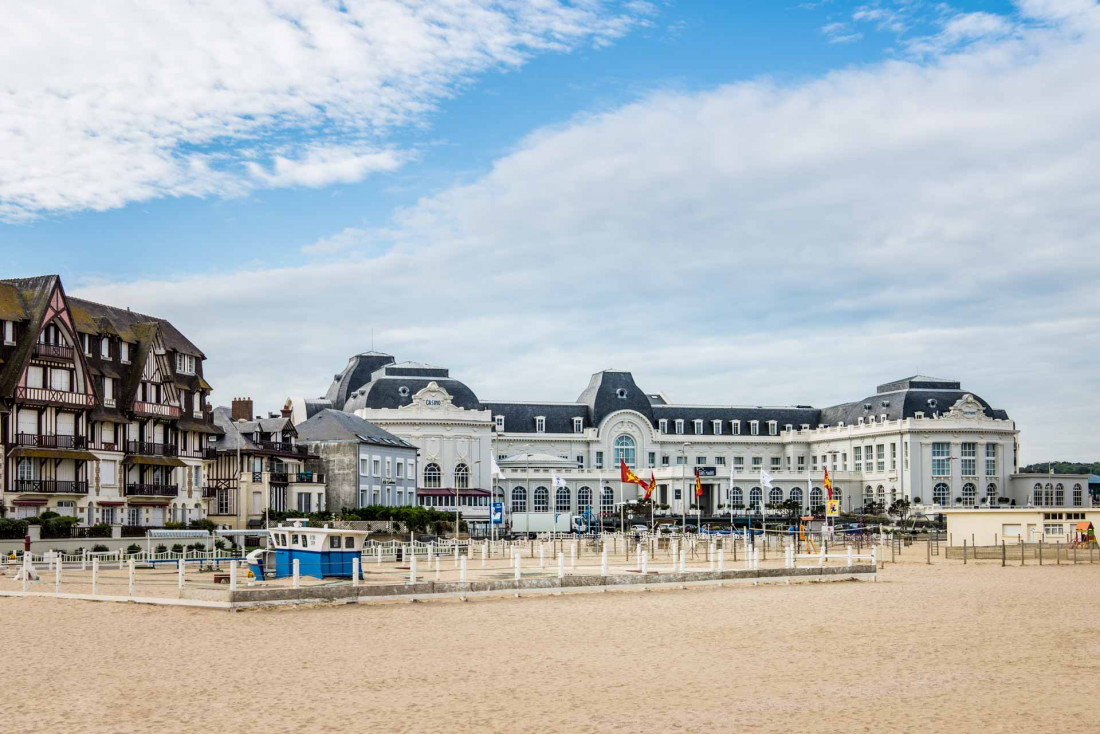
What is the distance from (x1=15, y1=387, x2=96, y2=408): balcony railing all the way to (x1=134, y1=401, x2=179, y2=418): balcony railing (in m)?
3.99

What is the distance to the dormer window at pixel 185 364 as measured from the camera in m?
70.2

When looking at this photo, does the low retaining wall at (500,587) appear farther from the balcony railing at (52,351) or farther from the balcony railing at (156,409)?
the balcony railing at (156,409)

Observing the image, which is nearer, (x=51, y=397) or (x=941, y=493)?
(x=51, y=397)

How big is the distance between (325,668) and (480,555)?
41621 mm

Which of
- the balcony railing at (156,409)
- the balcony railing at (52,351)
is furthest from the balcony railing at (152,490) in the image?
the balcony railing at (52,351)

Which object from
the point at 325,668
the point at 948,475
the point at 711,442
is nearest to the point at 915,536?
the point at 948,475

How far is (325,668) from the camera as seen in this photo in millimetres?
21375

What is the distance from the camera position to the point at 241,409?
277 feet

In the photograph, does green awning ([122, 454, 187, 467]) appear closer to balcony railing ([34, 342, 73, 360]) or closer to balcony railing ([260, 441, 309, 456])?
balcony railing ([34, 342, 73, 360])

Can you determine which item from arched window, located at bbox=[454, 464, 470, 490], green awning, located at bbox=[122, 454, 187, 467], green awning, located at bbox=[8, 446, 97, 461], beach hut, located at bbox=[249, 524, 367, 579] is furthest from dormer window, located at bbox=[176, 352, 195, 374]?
arched window, located at bbox=[454, 464, 470, 490]

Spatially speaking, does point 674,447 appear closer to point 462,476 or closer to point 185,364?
point 462,476

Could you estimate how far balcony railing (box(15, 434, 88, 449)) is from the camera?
56844 millimetres

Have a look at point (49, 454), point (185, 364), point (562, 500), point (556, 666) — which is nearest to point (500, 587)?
point (556, 666)

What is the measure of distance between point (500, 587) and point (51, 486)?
31.4 m
